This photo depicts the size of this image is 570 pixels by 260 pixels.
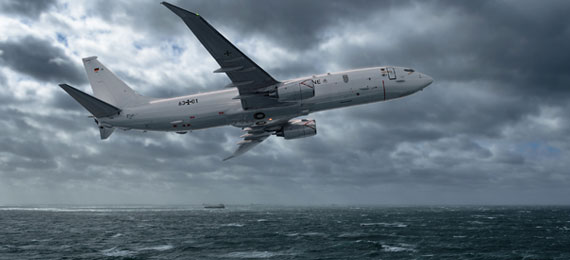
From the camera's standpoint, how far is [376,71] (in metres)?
37.1

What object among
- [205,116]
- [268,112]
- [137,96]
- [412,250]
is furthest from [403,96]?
[412,250]

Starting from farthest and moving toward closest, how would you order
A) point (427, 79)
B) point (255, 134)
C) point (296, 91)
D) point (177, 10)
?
1. point (255, 134)
2. point (427, 79)
3. point (296, 91)
4. point (177, 10)

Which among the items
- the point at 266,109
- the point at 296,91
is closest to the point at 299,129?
the point at 266,109

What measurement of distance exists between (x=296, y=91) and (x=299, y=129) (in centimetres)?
1332

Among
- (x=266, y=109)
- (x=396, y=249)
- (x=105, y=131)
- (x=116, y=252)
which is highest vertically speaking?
(x=266, y=109)

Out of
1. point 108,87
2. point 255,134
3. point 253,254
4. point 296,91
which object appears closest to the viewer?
point 296,91

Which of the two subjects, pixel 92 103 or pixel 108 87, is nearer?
pixel 92 103

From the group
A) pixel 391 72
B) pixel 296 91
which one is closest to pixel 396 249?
pixel 391 72

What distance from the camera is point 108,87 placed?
142ft

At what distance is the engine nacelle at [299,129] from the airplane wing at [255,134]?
946 mm

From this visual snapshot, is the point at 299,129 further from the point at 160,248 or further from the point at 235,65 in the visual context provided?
the point at 160,248

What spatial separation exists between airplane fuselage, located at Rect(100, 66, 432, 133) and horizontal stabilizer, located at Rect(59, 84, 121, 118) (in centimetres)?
81

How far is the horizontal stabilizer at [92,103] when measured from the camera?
33.7 m

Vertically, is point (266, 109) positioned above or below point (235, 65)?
below
